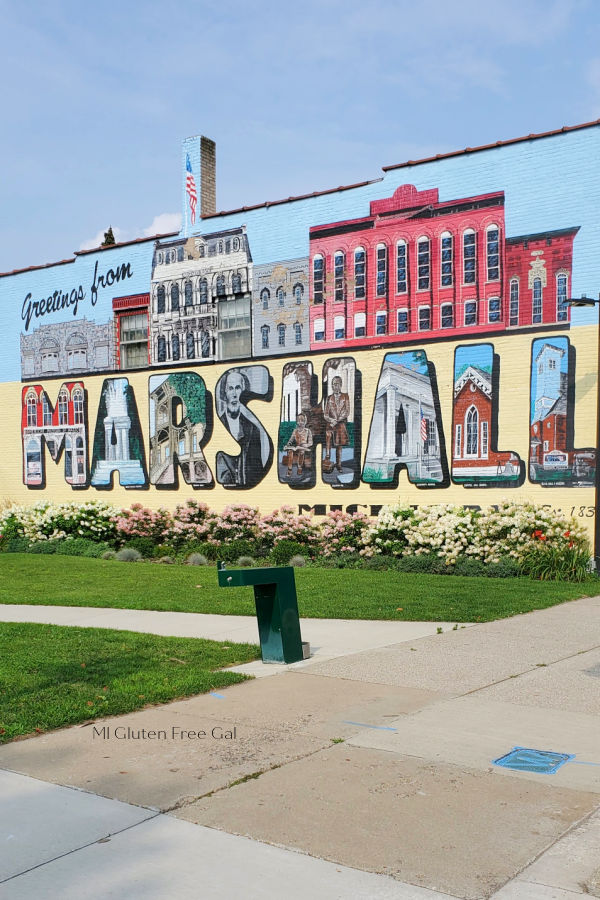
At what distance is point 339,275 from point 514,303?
4137 millimetres

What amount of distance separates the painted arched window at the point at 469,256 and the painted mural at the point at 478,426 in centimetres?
141

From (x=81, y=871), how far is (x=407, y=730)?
278 cm

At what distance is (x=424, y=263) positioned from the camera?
755 inches

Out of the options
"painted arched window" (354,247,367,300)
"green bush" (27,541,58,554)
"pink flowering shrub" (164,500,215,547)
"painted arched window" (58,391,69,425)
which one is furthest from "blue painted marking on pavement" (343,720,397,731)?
"painted arched window" (58,391,69,425)

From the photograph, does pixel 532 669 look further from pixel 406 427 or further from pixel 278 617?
pixel 406 427

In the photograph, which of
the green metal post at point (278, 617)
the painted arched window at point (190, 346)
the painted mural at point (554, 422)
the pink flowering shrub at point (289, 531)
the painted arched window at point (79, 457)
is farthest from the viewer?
the painted arched window at point (79, 457)

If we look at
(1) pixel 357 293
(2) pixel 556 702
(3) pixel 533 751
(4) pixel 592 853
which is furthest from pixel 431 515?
(4) pixel 592 853

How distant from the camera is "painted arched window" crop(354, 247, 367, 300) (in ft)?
65.4

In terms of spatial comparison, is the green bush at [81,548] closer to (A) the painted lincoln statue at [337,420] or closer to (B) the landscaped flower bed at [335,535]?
(B) the landscaped flower bed at [335,535]

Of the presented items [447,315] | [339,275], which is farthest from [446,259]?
[339,275]

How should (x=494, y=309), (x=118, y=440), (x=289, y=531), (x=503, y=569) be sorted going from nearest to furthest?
(x=503, y=569), (x=494, y=309), (x=289, y=531), (x=118, y=440)

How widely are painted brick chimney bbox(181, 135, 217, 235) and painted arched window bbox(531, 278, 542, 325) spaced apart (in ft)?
28.9

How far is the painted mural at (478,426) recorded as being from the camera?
18.0m

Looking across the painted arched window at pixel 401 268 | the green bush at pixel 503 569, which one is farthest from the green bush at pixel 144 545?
the green bush at pixel 503 569
